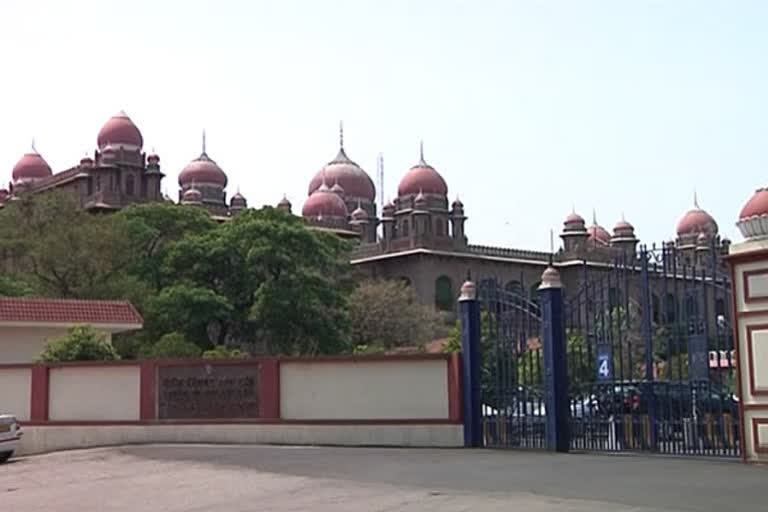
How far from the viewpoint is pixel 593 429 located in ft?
50.3

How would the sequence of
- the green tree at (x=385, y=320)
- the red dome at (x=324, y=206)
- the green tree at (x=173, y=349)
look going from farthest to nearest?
the red dome at (x=324, y=206), the green tree at (x=385, y=320), the green tree at (x=173, y=349)

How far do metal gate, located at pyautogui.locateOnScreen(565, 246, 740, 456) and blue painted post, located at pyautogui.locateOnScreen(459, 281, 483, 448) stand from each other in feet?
5.08

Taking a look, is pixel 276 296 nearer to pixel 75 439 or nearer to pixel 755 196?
pixel 75 439

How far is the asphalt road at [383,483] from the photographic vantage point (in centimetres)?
1009

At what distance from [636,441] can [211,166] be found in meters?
63.6

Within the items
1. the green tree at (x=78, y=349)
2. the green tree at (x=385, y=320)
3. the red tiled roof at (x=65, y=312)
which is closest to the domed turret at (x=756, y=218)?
the green tree at (x=78, y=349)

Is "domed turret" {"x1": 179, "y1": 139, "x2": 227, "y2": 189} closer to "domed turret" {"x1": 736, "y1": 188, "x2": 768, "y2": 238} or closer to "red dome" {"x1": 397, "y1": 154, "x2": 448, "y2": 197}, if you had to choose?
"red dome" {"x1": 397, "y1": 154, "x2": 448, "y2": 197}

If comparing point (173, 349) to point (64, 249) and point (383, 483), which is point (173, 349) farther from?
point (383, 483)

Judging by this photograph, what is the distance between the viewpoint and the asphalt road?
10.1 meters

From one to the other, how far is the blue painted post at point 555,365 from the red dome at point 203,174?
2409 inches

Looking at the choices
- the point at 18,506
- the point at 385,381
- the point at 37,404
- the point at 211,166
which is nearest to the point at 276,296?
the point at 37,404

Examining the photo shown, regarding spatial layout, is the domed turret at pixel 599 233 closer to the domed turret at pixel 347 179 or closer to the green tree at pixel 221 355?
the domed turret at pixel 347 179

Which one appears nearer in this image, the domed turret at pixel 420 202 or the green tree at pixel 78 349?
the green tree at pixel 78 349

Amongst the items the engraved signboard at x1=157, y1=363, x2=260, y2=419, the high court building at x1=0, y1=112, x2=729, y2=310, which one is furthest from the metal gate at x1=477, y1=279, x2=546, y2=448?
the high court building at x1=0, y1=112, x2=729, y2=310
